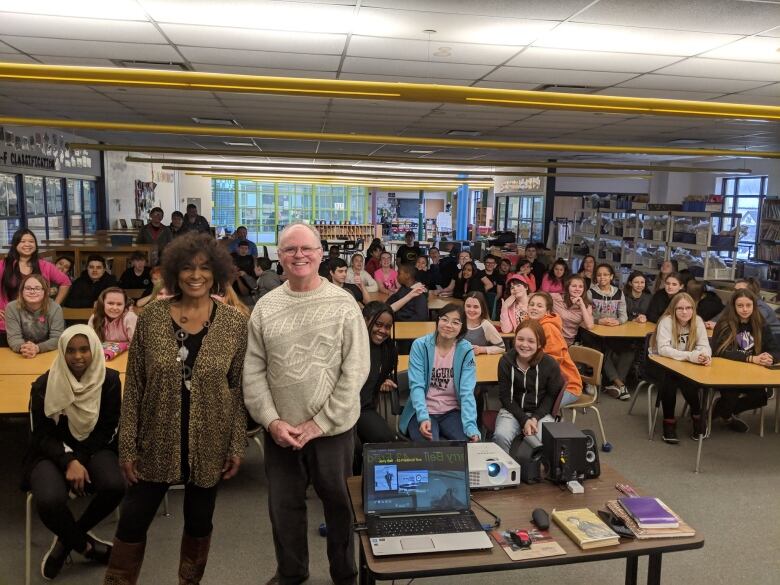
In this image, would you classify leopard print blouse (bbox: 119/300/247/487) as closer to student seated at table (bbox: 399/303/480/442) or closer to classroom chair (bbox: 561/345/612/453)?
student seated at table (bbox: 399/303/480/442)

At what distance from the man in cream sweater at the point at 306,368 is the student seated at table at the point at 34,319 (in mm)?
3063

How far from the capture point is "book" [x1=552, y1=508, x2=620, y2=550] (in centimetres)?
226

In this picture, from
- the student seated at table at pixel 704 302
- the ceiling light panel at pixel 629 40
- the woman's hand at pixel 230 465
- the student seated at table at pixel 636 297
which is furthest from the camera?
the student seated at table at pixel 636 297

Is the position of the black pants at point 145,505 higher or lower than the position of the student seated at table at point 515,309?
lower

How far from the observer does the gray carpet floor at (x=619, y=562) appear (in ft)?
10.7

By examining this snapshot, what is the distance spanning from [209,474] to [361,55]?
11.0 ft

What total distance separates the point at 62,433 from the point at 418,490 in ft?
6.42

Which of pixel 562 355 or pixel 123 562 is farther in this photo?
pixel 562 355

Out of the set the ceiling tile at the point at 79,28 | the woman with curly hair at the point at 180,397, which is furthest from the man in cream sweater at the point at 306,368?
the ceiling tile at the point at 79,28

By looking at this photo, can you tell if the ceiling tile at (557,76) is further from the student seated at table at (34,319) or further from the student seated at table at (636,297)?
the student seated at table at (34,319)

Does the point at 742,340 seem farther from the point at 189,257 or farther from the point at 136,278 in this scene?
the point at 136,278

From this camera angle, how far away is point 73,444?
3227 millimetres

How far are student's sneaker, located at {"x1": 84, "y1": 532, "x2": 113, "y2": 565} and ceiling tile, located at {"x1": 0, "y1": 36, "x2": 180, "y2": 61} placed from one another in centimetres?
334

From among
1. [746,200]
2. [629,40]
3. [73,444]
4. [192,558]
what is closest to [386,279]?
[629,40]
